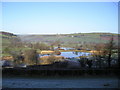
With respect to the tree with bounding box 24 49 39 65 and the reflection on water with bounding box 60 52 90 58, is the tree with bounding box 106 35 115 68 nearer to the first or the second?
the reflection on water with bounding box 60 52 90 58

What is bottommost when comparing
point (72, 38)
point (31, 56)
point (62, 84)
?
point (62, 84)

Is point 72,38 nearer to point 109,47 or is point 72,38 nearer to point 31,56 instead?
point 109,47

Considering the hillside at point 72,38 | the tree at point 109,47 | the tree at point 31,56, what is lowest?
the tree at point 31,56

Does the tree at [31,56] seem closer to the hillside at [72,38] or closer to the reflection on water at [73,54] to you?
the hillside at [72,38]

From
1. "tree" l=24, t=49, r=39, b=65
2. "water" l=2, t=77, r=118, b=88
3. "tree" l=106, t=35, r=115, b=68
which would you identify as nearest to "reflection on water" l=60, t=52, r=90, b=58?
"tree" l=106, t=35, r=115, b=68

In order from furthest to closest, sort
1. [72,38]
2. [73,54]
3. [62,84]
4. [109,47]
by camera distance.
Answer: [72,38] → [73,54] → [109,47] → [62,84]

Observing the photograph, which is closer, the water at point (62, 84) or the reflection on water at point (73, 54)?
the water at point (62, 84)

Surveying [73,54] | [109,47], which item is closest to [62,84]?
[73,54]

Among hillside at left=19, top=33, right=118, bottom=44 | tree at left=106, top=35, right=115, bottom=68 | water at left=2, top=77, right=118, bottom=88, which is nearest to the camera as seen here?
water at left=2, top=77, right=118, bottom=88

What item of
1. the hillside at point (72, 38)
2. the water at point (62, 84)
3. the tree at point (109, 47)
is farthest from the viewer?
the hillside at point (72, 38)

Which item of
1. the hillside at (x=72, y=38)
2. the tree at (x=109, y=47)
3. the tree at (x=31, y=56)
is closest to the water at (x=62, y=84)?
the tree at (x=109, y=47)

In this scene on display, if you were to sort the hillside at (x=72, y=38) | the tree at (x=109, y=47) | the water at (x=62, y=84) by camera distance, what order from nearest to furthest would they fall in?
the water at (x=62, y=84) → the tree at (x=109, y=47) → the hillside at (x=72, y=38)

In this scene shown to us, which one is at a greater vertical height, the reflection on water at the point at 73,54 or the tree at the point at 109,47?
the tree at the point at 109,47

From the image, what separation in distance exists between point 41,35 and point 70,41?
0.95m
